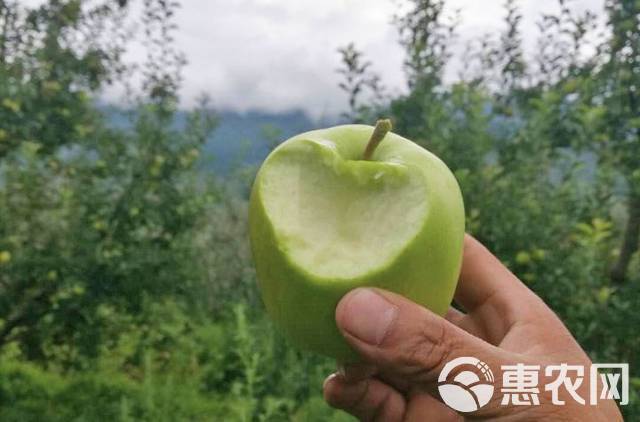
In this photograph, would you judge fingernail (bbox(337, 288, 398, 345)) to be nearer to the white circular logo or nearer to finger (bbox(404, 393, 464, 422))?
the white circular logo

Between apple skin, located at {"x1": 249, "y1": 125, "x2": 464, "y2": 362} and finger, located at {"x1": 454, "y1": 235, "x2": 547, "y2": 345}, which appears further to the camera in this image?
finger, located at {"x1": 454, "y1": 235, "x2": 547, "y2": 345}

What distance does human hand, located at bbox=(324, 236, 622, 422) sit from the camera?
1160 mm

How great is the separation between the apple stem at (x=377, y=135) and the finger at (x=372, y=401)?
610 millimetres

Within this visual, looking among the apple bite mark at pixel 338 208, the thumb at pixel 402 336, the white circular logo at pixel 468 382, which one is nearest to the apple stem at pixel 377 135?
the apple bite mark at pixel 338 208

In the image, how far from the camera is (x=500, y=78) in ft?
11.1

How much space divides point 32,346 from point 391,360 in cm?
296

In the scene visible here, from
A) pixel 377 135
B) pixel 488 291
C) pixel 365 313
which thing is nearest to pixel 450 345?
pixel 365 313

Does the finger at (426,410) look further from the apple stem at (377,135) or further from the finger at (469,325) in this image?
the apple stem at (377,135)

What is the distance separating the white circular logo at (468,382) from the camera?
1.20 m

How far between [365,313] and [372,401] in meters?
0.67

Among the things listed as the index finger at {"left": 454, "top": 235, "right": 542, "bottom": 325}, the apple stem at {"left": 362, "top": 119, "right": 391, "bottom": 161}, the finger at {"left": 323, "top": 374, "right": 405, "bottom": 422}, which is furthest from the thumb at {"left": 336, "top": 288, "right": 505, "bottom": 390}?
the finger at {"left": 323, "top": 374, "right": 405, "bottom": 422}

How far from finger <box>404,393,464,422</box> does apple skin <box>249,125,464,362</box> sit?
425 millimetres

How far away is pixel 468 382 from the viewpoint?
1.21 m

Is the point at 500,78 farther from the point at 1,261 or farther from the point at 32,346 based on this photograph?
the point at 32,346
